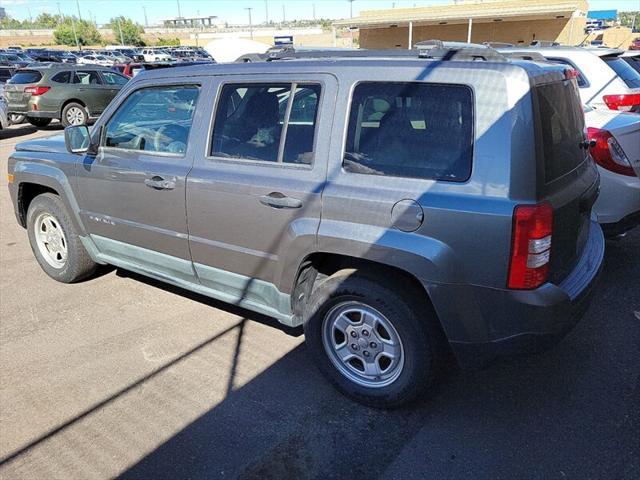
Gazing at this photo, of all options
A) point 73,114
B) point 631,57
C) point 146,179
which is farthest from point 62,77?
point 631,57

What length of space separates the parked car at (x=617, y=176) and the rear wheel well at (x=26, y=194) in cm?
477

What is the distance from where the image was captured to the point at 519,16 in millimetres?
27781

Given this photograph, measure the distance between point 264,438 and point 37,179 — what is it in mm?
3157

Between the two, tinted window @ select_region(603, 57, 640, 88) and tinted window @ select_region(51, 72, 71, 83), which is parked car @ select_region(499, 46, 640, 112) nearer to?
tinted window @ select_region(603, 57, 640, 88)

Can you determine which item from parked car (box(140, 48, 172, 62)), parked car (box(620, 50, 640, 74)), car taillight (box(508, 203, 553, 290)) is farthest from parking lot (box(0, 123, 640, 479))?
parked car (box(140, 48, 172, 62))

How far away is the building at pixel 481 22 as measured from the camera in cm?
2710

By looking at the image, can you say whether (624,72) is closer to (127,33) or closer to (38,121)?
(38,121)

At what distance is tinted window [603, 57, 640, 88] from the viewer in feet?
19.8

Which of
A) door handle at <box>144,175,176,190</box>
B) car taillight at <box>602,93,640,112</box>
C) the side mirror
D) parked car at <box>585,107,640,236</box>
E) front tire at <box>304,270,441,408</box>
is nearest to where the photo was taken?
front tire at <box>304,270,441,408</box>

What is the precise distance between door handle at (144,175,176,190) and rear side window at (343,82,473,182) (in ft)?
4.26

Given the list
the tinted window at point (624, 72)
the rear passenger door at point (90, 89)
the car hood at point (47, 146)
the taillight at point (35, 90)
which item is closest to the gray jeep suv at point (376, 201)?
the car hood at point (47, 146)

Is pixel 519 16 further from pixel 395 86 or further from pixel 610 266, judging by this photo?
pixel 395 86

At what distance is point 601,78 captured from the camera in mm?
5922

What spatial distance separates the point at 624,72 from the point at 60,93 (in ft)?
46.7
